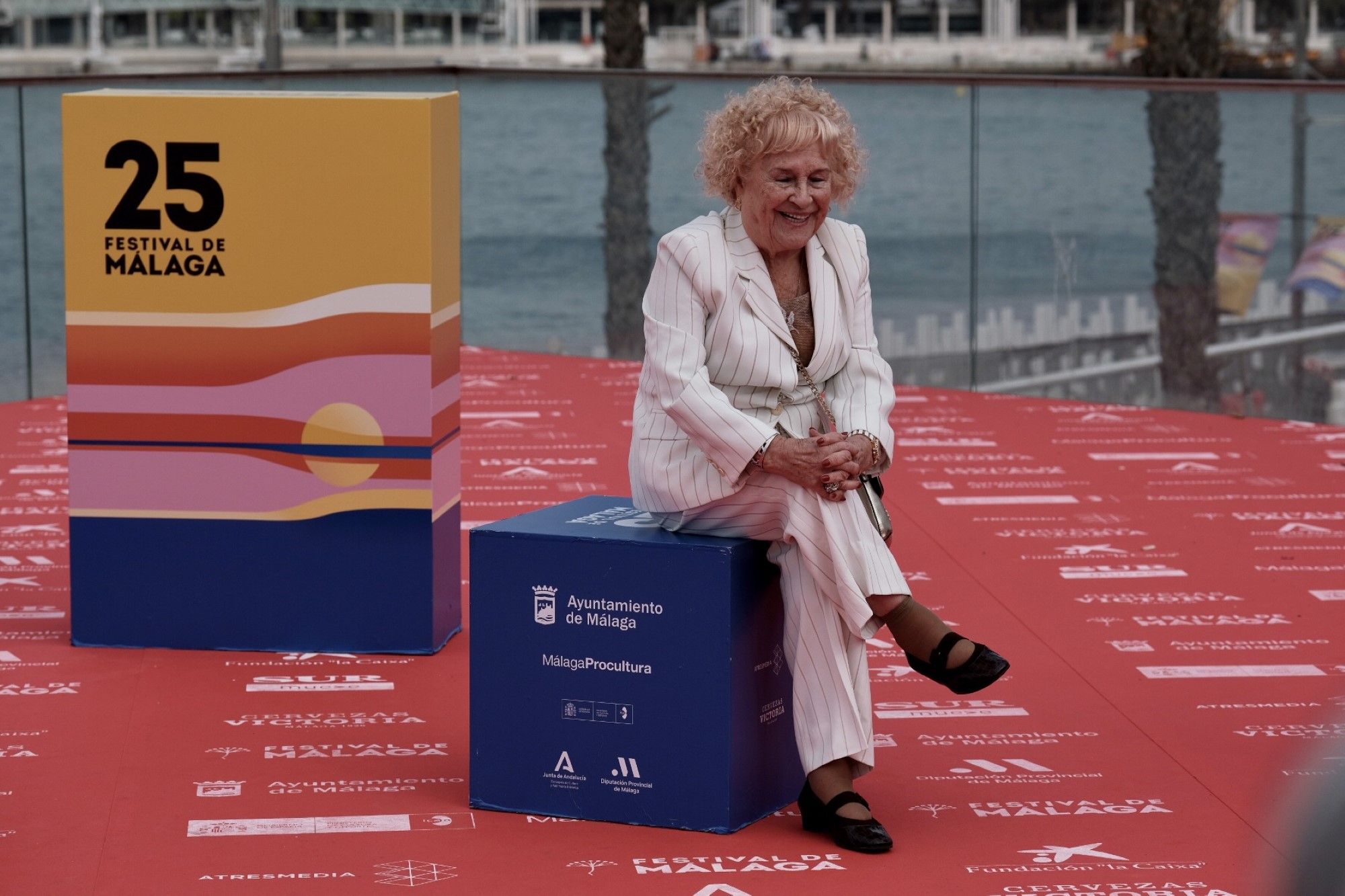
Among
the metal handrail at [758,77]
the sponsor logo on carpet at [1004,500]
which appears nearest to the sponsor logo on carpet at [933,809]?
the sponsor logo on carpet at [1004,500]

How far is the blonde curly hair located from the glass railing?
12.7 feet

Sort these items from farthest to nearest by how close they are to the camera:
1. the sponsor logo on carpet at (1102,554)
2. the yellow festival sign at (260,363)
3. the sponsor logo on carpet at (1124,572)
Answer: the sponsor logo on carpet at (1102,554) → the sponsor logo on carpet at (1124,572) → the yellow festival sign at (260,363)

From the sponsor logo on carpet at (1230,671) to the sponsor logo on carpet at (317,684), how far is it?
5.80ft

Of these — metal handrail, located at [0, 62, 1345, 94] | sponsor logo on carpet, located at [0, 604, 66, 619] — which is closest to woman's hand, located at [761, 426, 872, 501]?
sponsor logo on carpet, located at [0, 604, 66, 619]

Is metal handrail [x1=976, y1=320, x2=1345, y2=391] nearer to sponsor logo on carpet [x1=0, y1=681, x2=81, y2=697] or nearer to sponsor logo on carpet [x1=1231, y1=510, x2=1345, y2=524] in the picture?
sponsor logo on carpet [x1=1231, y1=510, x2=1345, y2=524]

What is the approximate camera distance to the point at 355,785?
377 cm

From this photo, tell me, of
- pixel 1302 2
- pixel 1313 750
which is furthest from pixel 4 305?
pixel 1302 2

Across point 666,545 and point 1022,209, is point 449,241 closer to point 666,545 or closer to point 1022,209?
point 666,545

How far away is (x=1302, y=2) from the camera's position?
13.5 meters

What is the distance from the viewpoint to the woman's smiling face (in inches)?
141

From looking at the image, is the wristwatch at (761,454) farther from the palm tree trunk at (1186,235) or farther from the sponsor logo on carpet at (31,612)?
the palm tree trunk at (1186,235)

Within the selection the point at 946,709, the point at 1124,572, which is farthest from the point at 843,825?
the point at 1124,572

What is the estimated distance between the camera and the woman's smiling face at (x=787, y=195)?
141 inches

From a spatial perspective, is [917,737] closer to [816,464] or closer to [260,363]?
[816,464]
